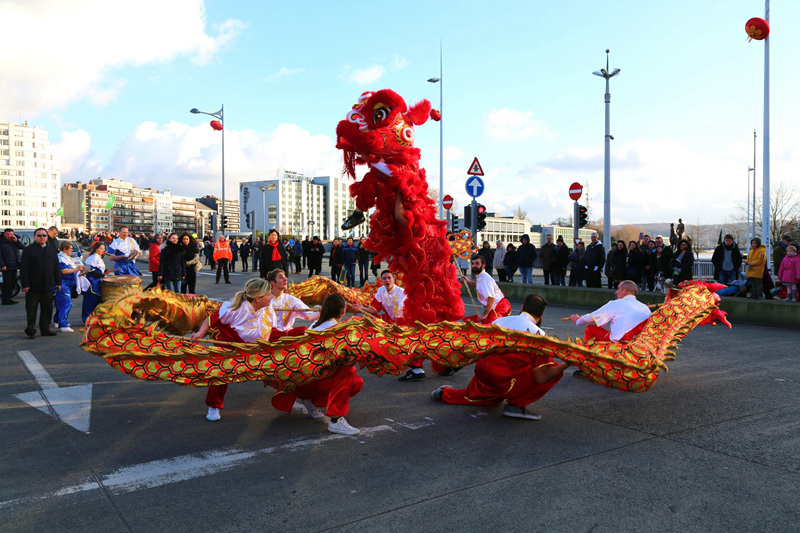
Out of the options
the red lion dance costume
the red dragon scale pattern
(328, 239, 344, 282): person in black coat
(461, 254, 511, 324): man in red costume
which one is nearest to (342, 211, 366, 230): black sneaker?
the red lion dance costume

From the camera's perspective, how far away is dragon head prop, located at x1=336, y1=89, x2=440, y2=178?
5730 millimetres

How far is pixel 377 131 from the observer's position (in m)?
5.75

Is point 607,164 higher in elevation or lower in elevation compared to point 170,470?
higher

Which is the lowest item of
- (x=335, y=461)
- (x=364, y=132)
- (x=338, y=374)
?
(x=335, y=461)

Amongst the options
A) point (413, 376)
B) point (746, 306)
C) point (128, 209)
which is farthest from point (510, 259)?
point (128, 209)

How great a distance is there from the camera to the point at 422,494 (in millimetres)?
3596

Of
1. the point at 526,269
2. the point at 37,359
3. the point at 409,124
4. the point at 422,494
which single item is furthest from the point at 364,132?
the point at 526,269

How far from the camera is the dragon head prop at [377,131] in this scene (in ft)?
18.8

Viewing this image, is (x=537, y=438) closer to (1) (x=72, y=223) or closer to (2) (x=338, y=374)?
(2) (x=338, y=374)

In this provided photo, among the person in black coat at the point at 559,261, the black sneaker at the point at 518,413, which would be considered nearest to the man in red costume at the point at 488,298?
the black sneaker at the point at 518,413

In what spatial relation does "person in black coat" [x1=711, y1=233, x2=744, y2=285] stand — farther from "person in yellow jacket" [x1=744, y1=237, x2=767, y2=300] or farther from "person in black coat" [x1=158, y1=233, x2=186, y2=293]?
"person in black coat" [x1=158, y1=233, x2=186, y2=293]

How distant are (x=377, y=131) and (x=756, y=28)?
11.2m

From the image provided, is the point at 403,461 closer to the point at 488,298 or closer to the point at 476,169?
the point at 488,298

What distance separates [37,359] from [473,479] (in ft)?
21.5
